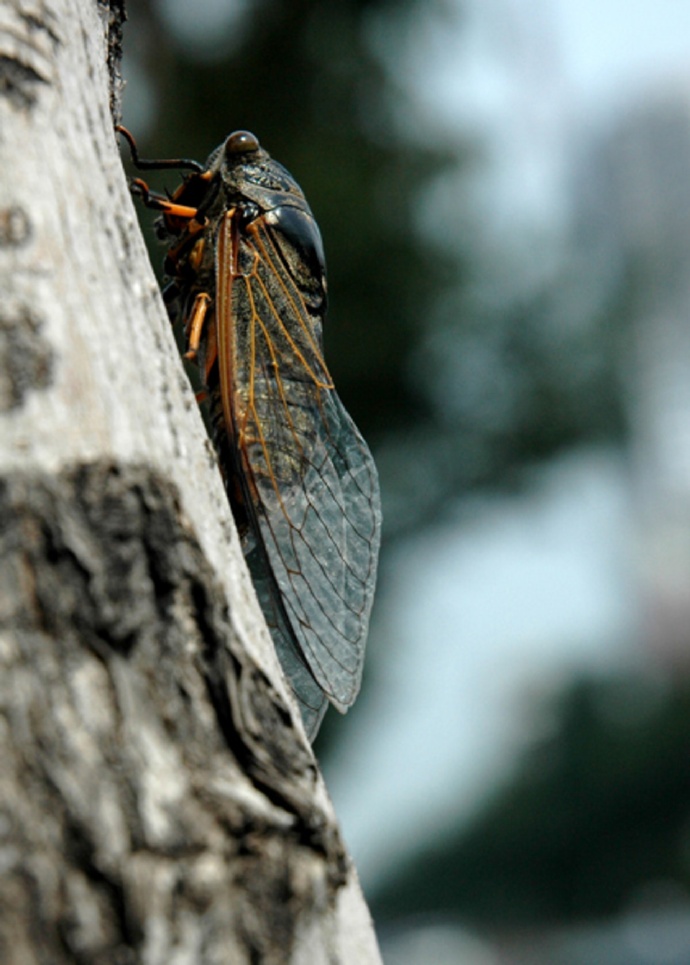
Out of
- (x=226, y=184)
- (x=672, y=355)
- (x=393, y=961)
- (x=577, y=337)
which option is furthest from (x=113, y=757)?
(x=672, y=355)

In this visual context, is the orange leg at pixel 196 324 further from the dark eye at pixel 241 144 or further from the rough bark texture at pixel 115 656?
the rough bark texture at pixel 115 656

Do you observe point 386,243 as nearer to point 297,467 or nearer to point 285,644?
point 297,467

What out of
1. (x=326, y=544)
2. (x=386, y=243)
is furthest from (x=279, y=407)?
(x=386, y=243)

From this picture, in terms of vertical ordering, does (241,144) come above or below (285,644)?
above

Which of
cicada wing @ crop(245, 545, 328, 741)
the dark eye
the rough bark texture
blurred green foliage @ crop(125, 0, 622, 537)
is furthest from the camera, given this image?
blurred green foliage @ crop(125, 0, 622, 537)

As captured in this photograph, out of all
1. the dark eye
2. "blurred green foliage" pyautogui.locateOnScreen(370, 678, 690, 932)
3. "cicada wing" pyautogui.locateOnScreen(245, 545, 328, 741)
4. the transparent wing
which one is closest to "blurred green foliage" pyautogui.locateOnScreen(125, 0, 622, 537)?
"blurred green foliage" pyautogui.locateOnScreen(370, 678, 690, 932)

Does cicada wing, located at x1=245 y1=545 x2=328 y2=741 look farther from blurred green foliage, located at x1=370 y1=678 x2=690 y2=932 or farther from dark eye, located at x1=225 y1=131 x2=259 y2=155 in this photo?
blurred green foliage, located at x1=370 y1=678 x2=690 y2=932
